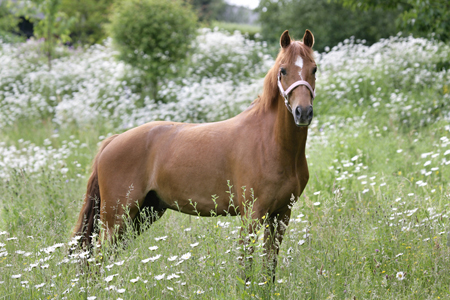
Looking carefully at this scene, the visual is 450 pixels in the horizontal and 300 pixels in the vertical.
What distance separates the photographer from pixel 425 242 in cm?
320

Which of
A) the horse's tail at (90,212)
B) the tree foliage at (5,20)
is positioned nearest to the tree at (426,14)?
the horse's tail at (90,212)

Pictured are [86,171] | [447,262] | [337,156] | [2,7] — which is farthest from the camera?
[2,7]

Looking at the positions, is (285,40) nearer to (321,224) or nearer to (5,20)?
(321,224)

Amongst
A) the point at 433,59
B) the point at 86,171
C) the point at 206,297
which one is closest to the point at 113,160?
the point at 206,297

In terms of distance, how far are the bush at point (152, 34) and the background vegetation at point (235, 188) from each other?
601 mm

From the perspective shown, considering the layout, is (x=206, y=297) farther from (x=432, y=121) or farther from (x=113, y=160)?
(x=432, y=121)

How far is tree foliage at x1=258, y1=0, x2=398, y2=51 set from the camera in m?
15.5

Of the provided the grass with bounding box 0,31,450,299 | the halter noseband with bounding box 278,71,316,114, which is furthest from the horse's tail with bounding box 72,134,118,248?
the halter noseband with bounding box 278,71,316,114

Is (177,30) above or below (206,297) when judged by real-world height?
above

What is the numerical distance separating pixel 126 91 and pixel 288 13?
28.1 feet

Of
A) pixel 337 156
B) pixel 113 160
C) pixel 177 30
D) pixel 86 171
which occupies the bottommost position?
pixel 86 171

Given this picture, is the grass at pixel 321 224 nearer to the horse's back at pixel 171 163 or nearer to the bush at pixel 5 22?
the horse's back at pixel 171 163

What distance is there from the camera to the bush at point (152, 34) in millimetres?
9601

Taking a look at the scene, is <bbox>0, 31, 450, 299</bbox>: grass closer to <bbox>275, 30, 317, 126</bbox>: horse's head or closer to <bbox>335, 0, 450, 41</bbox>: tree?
<bbox>275, 30, 317, 126</bbox>: horse's head
